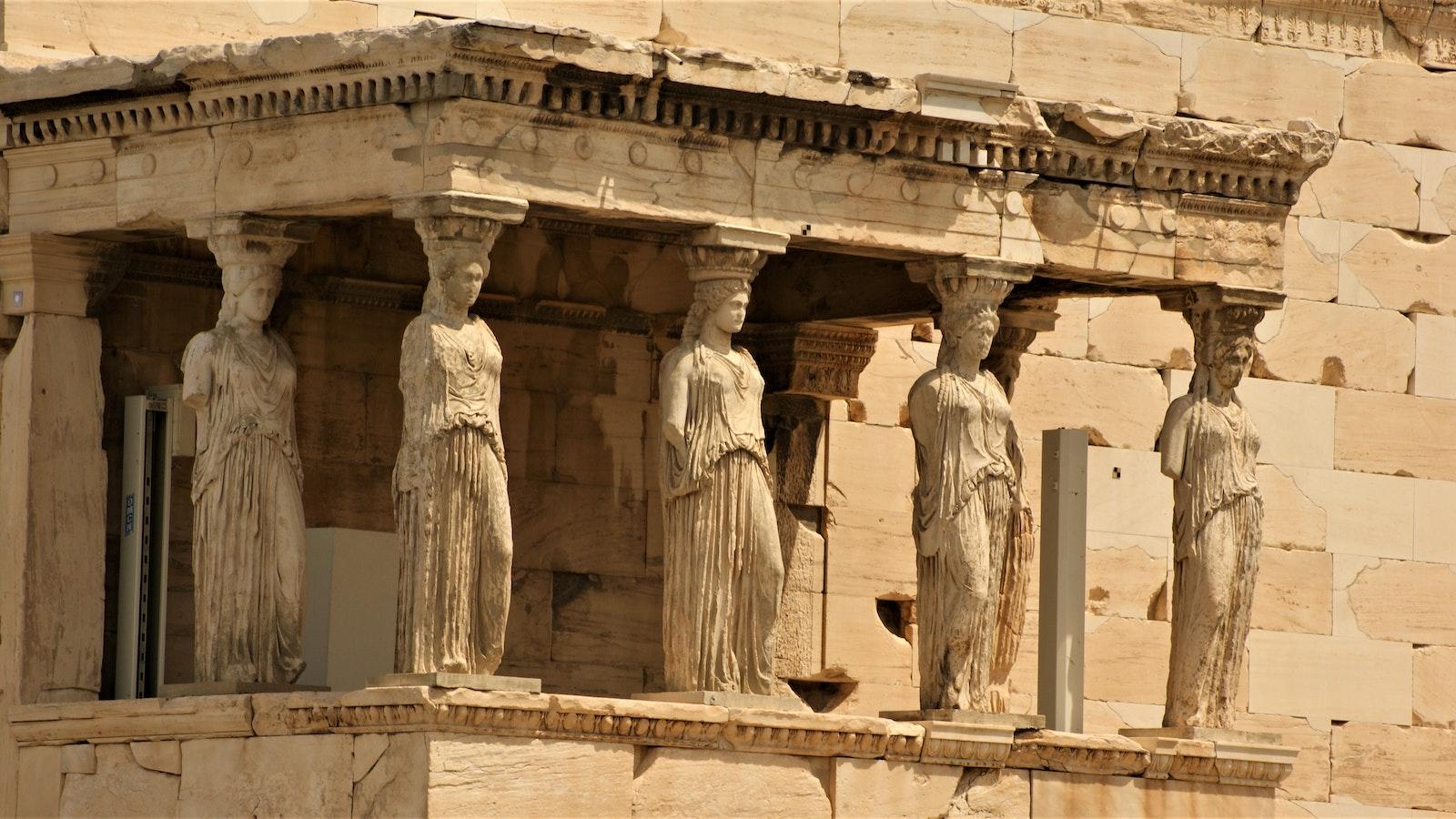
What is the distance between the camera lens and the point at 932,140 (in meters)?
13.8

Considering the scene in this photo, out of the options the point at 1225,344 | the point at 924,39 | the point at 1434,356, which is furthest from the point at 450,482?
the point at 1434,356

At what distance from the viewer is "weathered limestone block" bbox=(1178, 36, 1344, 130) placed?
56.7 feet

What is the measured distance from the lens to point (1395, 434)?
58.1ft

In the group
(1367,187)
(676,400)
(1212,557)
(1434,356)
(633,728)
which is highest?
(1367,187)

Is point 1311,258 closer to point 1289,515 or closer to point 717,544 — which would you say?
point 1289,515

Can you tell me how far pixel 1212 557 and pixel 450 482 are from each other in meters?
3.35

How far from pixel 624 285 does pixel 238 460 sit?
291cm

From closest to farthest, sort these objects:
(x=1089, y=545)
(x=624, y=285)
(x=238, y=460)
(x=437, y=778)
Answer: (x=437, y=778) → (x=238, y=460) → (x=624, y=285) → (x=1089, y=545)

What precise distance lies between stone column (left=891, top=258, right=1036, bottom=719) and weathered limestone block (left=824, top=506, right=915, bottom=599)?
7.24ft

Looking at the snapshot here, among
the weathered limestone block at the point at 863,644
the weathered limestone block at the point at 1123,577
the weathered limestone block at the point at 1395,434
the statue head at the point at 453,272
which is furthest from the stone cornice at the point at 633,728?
the weathered limestone block at the point at 1395,434

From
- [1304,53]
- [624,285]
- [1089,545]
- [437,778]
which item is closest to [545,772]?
[437,778]

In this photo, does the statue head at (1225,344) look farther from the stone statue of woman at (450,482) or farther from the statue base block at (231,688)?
the statue base block at (231,688)

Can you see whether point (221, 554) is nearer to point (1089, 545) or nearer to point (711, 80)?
point (711, 80)

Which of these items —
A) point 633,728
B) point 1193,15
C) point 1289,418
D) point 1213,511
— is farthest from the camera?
point 1289,418
